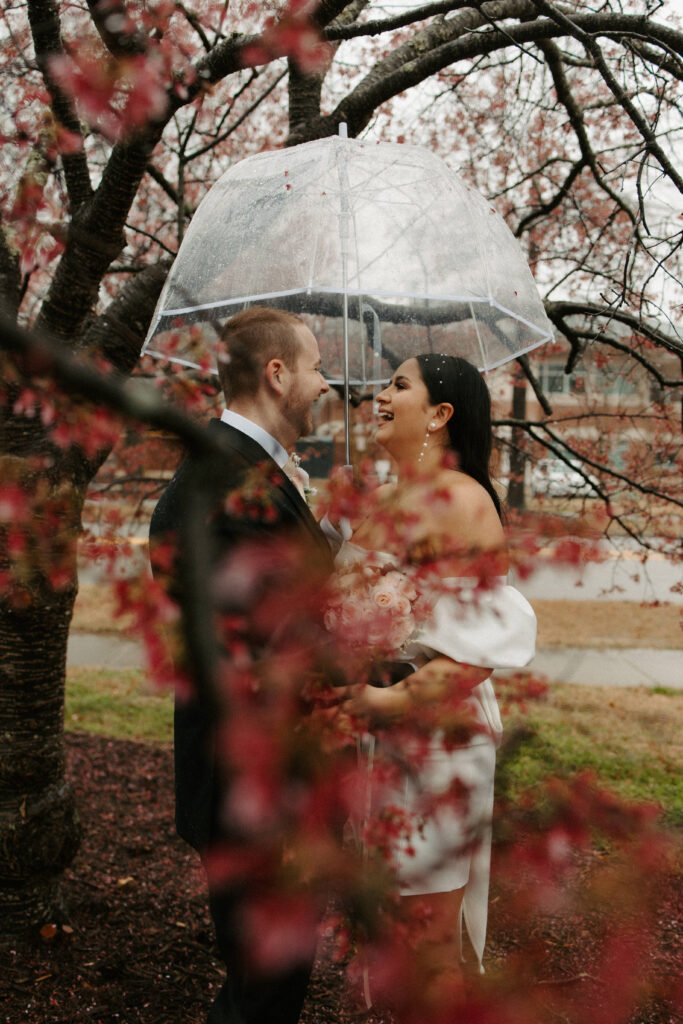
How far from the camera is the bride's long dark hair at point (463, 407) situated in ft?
8.83

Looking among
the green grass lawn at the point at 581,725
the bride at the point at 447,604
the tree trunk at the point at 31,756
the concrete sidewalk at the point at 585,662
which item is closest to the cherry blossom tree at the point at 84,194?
the tree trunk at the point at 31,756

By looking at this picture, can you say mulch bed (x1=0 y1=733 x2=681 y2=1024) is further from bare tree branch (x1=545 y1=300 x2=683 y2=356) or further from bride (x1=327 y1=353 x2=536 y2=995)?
bare tree branch (x1=545 y1=300 x2=683 y2=356)

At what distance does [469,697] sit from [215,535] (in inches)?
32.6

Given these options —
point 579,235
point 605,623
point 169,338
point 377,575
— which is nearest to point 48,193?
point 169,338

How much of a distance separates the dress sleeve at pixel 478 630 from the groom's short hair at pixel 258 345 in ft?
Answer: 2.90

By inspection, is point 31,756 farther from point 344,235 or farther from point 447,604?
point 344,235

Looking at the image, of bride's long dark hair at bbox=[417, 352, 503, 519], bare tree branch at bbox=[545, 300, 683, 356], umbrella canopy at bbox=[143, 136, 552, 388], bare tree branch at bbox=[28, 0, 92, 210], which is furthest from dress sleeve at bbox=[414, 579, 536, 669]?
bare tree branch at bbox=[28, 0, 92, 210]

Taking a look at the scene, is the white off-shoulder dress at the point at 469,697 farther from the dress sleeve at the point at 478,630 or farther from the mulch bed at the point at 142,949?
the mulch bed at the point at 142,949

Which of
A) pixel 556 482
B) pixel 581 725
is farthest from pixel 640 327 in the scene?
pixel 581 725

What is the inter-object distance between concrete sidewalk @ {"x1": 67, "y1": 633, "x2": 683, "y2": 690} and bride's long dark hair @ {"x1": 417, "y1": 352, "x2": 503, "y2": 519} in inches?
196

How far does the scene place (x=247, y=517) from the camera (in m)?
2.03

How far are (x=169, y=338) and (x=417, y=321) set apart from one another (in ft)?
3.91

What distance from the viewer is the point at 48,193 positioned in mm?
4336

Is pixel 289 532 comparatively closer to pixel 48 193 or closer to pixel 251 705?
pixel 251 705
